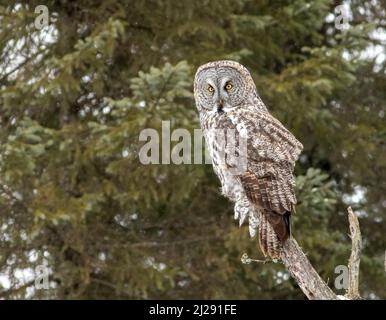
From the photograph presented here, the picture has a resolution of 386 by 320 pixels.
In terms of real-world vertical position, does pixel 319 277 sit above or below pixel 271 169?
below

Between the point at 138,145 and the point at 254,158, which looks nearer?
the point at 254,158

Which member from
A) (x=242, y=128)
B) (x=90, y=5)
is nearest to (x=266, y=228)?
(x=242, y=128)

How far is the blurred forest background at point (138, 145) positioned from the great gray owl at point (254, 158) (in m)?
2.96

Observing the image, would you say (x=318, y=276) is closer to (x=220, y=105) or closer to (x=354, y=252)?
(x=354, y=252)

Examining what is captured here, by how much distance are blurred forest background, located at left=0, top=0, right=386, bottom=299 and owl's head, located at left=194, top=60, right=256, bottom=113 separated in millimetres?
2703

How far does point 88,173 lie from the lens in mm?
10250

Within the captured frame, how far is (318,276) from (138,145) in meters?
4.70

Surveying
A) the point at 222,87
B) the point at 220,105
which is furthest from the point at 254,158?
the point at 222,87

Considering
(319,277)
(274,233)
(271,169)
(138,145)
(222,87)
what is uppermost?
(138,145)

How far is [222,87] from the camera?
6.02m

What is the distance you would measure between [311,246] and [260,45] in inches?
97.6

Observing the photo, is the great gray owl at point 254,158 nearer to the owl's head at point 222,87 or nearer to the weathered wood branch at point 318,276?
the owl's head at point 222,87

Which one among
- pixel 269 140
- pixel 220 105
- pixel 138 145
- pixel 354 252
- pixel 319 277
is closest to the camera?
pixel 354 252

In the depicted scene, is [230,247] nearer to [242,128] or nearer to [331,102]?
[331,102]
